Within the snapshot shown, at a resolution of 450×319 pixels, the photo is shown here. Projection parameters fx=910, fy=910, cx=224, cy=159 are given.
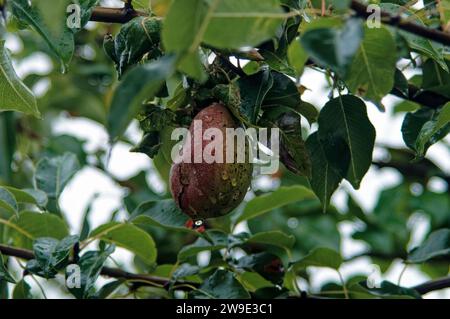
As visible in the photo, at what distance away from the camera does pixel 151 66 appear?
0.71 m

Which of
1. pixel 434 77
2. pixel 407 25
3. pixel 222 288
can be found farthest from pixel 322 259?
pixel 407 25

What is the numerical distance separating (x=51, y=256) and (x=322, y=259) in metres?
0.44

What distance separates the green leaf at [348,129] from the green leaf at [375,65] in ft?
0.61

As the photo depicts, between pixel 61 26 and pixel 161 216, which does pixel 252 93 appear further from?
pixel 161 216

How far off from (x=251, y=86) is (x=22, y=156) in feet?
5.25

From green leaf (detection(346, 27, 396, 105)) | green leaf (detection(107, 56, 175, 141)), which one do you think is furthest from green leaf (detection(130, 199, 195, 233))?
green leaf (detection(107, 56, 175, 141))

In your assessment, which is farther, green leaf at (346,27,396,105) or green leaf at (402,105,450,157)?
green leaf at (402,105,450,157)

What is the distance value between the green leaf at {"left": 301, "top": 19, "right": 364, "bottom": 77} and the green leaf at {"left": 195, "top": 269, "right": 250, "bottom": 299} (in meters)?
0.53

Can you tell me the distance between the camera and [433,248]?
1.39m

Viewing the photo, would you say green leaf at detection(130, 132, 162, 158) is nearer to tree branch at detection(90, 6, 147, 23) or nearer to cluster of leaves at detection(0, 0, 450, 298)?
cluster of leaves at detection(0, 0, 450, 298)

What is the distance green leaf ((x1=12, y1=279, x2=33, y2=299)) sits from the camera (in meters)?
1.34

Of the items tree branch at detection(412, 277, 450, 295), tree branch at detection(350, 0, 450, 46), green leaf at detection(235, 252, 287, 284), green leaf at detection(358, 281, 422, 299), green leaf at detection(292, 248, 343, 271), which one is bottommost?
green leaf at detection(358, 281, 422, 299)

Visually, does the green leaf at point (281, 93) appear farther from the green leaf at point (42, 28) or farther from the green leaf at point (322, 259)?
the green leaf at point (322, 259)
